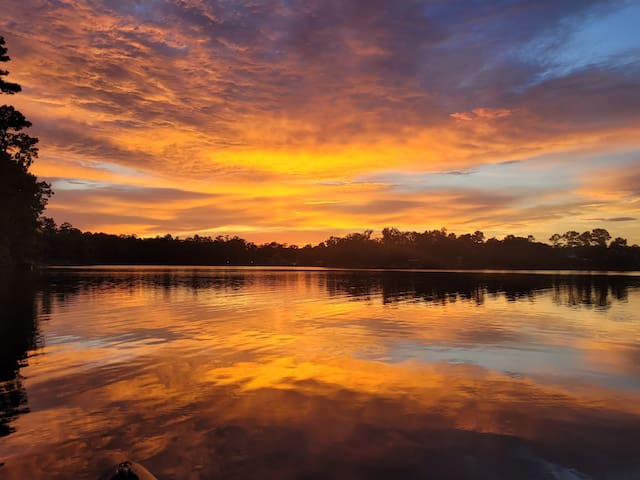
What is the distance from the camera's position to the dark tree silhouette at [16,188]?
48000 mm

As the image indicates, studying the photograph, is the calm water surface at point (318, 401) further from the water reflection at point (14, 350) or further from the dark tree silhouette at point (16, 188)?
the dark tree silhouette at point (16, 188)

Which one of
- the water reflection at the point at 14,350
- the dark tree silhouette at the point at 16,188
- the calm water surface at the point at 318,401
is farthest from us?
the dark tree silhouette at the point at 16,188

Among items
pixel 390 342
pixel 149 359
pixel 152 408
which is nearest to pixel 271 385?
pixel 152 408

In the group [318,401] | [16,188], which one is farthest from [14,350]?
[16,188]

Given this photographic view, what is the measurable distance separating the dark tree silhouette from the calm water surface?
109 ft

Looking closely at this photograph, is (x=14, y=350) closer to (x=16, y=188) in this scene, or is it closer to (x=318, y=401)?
(x=318, y=401)

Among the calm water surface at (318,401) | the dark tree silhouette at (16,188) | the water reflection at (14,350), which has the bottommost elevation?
the calm water surface at (318,401)

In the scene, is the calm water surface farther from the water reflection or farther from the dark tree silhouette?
the dark tree silhouette

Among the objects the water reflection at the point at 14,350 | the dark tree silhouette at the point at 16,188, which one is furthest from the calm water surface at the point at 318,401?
the dark tree silhouette at the point at 16,188

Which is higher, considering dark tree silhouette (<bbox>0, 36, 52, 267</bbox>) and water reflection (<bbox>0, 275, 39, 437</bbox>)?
dark tree silhouette (<bbox>0, 36, 52, 267</bbox>)

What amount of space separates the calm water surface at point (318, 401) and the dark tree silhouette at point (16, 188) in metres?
33.3

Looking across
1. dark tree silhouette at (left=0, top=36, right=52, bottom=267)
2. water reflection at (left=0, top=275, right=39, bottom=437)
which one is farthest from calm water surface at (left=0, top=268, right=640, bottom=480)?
dark tree silhouette at (left=0, top=36, right=52, bottom=267)

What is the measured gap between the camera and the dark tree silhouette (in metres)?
48.0

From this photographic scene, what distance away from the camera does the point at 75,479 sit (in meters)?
8.05
